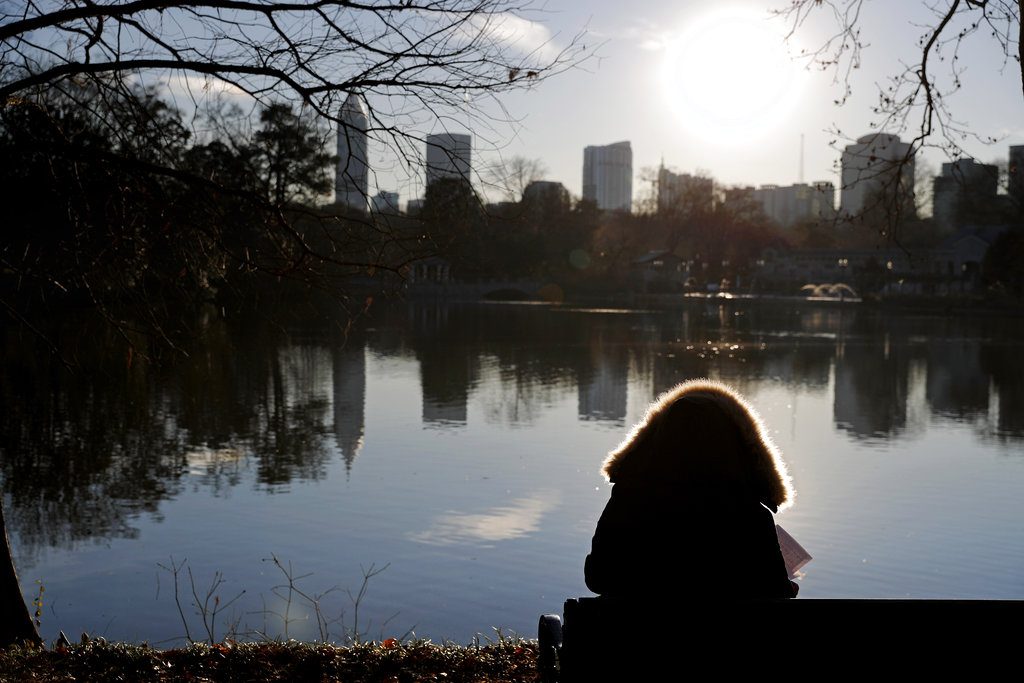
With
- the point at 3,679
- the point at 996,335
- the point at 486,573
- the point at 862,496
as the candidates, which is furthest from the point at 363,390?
the point at 996,335

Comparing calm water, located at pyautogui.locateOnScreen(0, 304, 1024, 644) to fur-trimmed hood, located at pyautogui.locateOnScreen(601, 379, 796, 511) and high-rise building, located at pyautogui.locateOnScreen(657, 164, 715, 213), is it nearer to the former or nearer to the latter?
fur-trimmed hood, located at pyautogui.locateOnScreen(601, 379, 796, 511)

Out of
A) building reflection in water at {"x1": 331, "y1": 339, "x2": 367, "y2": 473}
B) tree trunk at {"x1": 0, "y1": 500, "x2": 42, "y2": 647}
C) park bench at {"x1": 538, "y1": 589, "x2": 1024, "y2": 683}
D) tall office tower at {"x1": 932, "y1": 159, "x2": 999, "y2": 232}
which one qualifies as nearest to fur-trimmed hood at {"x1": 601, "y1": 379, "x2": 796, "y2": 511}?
park bench at {"x1": 538, "y1": 589, "x2": 1024, "y2": 683}

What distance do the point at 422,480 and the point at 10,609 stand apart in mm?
6400

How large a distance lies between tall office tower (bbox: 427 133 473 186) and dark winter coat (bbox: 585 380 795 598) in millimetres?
2620

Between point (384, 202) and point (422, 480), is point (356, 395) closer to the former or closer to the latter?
point (422, 480)

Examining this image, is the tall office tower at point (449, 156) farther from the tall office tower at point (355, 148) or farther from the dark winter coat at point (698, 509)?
the dark winter coat at point (698, 509)

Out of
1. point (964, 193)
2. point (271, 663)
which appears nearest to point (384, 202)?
point (271, 663)

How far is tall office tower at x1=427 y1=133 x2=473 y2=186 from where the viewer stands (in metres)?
5.11

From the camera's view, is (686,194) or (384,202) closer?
(384,202)

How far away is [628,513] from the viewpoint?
8.96ft

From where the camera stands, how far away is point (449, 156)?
5078 mm

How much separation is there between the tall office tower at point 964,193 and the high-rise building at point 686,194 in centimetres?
1893

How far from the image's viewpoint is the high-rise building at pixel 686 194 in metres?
96.8

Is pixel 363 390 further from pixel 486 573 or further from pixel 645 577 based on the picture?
pixel 645 577
